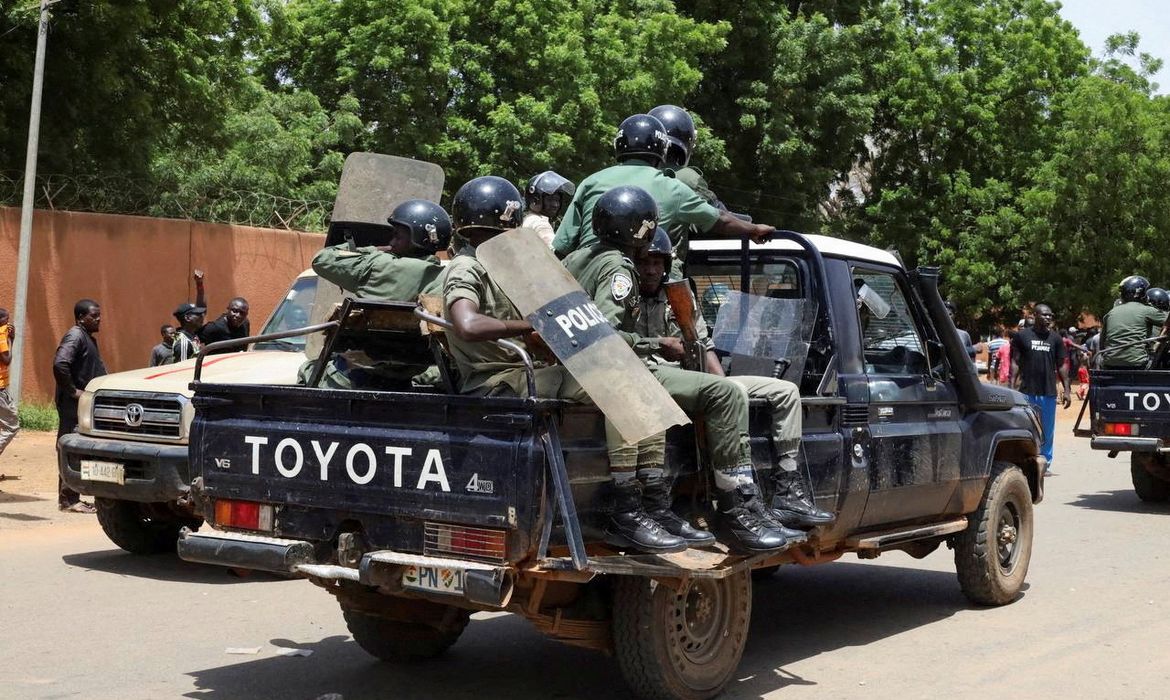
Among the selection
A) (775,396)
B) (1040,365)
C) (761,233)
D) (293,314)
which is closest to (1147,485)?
(1040,365)

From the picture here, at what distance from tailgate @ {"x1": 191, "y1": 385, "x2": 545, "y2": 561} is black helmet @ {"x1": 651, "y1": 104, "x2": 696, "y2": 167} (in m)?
2.23

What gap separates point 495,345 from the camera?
17.4 ft

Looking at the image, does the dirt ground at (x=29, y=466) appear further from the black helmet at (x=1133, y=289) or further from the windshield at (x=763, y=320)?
the black helmet at (x=1133, y=289)

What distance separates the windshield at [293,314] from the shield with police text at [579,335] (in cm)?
479

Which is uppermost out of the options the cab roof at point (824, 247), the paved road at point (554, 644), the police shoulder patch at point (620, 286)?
the cab roof at point (824, 247)

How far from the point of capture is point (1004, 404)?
7891 millimetres

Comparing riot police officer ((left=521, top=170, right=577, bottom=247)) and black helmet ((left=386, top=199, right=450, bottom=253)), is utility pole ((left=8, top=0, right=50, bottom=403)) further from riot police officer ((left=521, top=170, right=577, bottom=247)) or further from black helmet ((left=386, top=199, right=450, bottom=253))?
black helmet ((left=386, top=199, right=450, bottom=253))

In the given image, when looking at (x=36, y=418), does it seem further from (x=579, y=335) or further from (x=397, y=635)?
(x=579, y=335)

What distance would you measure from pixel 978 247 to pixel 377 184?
27294 mm

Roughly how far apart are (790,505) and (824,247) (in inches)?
61.6

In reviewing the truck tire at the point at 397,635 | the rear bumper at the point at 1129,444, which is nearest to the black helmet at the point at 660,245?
the truck tire at the point at 397,635

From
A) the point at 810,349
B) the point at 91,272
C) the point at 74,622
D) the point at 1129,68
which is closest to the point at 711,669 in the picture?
the point at 810,349

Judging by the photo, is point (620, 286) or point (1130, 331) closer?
point (620, 286)

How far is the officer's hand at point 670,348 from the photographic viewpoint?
564cm
